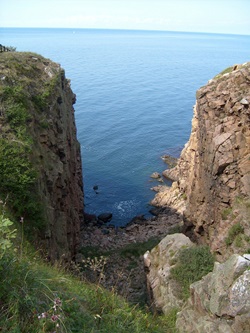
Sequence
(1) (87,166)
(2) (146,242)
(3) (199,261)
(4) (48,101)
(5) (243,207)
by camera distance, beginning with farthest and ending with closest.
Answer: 1. (1) (87,166)
2. (2) (146,242)
3. (4) (48,101)
4. (5) (243,207)
5. (3) (199,261)

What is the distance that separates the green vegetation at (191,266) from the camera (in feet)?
63.2

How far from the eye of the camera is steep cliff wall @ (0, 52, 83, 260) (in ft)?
63.5

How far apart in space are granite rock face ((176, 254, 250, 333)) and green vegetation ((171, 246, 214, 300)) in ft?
15.3

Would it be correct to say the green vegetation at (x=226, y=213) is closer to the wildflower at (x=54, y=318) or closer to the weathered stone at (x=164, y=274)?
the weathered stone at (x=164, y=274)

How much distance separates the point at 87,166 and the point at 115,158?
6.53 metres

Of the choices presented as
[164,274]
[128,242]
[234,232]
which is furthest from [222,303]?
[128,242]

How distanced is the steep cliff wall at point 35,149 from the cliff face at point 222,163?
12455 millimetres

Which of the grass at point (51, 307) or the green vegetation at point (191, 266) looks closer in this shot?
the grass at point (51, 307)

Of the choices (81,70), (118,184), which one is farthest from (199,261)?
(81,70)

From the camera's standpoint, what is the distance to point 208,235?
93.0 feet

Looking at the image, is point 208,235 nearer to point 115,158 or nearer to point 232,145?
point 232,145

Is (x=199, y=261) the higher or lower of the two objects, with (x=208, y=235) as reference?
higher

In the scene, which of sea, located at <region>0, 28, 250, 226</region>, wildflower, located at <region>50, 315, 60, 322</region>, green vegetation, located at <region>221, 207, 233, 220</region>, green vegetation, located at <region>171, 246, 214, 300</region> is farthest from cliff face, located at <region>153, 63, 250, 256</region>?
sea, located at <region>0, 28, 250, 226</region>

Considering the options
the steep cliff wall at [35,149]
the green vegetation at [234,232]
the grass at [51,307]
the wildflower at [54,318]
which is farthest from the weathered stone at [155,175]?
the wildflower at [54,318]
